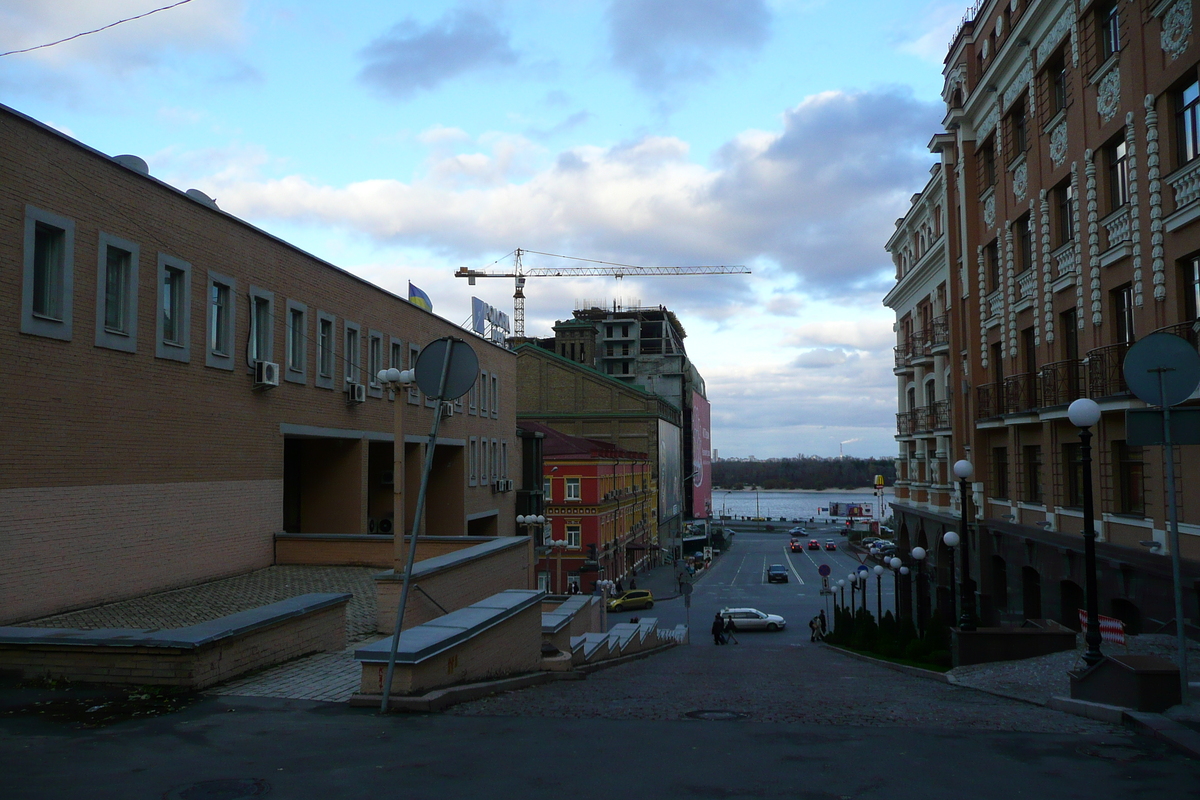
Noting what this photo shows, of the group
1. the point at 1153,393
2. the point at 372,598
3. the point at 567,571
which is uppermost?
the point at 1153,393

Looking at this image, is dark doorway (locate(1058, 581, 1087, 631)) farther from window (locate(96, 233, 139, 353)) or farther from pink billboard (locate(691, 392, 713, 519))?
pink billboard (locate(691, 392, 713, 519))

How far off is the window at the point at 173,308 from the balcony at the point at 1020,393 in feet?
63.8

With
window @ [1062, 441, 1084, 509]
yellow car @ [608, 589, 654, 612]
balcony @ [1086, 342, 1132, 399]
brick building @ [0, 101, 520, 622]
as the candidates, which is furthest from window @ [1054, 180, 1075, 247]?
yellow car @ [608, 589, 654, 612]

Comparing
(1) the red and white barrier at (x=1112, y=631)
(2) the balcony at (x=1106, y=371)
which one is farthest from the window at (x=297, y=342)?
(2) the balcony at (x=1106, y=371)

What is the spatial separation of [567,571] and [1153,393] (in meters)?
50.0

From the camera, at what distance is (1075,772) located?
Answer: 610 cm

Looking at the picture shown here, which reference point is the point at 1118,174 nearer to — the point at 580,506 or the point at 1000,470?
the point at 1000,470

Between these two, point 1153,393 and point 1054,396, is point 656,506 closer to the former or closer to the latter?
point 1054,396

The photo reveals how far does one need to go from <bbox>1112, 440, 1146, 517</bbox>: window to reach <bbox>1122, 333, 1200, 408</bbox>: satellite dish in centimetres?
1031

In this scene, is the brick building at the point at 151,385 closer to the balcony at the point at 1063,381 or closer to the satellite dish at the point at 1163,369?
the satellite dish at the point at 1163,369

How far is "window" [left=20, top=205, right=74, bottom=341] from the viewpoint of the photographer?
13.0 meters

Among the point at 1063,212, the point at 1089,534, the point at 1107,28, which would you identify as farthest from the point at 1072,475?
the point at 1089,534

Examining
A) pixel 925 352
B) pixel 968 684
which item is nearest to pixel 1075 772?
pixel 968 684

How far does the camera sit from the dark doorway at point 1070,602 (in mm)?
19781
